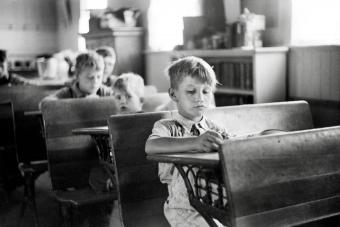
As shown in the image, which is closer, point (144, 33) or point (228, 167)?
point (228, 167)

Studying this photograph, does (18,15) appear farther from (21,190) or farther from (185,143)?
(185,143)

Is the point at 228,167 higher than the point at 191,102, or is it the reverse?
the point at 191,102

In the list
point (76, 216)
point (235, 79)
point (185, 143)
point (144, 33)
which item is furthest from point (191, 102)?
point (144, 33)

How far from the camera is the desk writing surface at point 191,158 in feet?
5.38

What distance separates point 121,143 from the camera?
2.37m

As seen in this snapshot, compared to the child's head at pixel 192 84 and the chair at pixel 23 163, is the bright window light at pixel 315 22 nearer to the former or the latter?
the child's head at pixel 192 84

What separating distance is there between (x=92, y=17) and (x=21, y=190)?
10.3 feet

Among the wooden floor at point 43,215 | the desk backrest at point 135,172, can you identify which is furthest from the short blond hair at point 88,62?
the desk backrest at point 135,172

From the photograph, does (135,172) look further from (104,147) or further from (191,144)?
(191,144)

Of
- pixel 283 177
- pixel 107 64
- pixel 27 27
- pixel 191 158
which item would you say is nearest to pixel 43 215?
pixel 107 64

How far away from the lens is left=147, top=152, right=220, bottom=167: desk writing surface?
1640 millimetres

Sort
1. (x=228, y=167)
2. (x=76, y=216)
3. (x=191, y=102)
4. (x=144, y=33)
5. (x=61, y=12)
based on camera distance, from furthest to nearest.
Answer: (x=61, y=12) → (x=144, y=33) → (x=76, y=216) → (x=191, y=102) → (x=228, y=167)

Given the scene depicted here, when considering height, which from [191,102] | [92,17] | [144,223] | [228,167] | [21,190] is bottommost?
[21,190]

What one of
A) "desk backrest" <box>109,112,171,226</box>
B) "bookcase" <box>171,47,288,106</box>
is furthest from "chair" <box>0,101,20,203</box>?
"desk backrest" <box>109,112,171,226</box>
